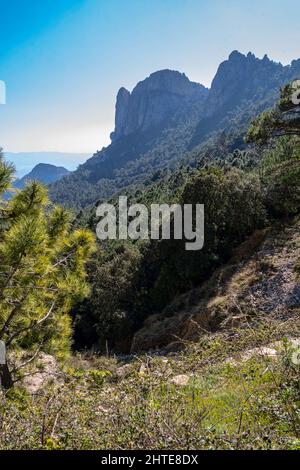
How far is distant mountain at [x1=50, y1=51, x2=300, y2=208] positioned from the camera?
392 feet

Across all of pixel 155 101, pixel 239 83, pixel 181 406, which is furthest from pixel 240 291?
pixel 155 101

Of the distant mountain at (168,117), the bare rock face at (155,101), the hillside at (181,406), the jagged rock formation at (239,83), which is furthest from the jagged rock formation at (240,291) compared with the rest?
the bare rock face at (155,101)

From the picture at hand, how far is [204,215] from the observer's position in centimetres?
1770

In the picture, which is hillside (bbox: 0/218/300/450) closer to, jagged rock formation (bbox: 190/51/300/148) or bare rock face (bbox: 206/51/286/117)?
jagged rock formation (bbox: 190/51/300/148)

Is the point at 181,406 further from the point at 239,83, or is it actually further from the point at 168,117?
the point at 168,117

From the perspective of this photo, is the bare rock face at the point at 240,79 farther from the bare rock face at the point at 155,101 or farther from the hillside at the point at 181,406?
the hillside at the point at 181,406

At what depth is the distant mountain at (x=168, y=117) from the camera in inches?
4710

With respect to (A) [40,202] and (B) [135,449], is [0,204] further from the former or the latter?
(B) [135,449]

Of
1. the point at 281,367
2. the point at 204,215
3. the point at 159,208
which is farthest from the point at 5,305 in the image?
the point at 159,208

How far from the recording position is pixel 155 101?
171000mm

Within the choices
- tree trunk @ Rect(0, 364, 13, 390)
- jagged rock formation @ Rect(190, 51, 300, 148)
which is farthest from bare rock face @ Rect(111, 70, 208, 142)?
tree trunk @ Rect(0, 364, 13, 390)

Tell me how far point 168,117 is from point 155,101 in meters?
9.62

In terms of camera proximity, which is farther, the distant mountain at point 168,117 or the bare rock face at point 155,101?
the bare rock face at point 155,101

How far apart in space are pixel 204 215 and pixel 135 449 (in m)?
15.8
